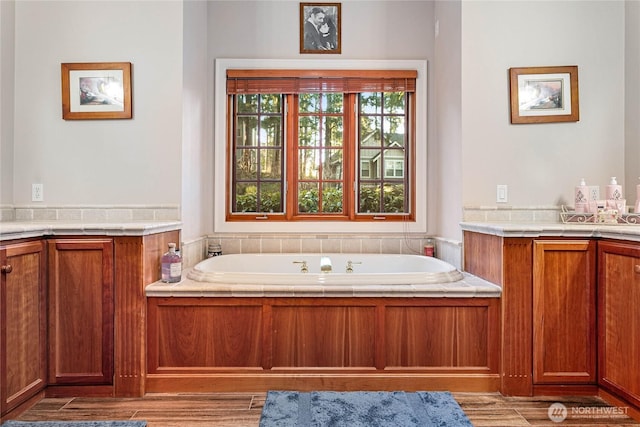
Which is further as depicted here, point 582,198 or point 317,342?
point 582,198

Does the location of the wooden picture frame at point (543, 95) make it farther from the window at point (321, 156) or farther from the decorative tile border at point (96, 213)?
the decorative tile border at point (96, 213)

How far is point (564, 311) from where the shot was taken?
7.00 ft

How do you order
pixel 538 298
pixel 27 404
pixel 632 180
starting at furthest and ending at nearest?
1. pixel 632 180
2. pixel 538 298
3. pixel 27 404

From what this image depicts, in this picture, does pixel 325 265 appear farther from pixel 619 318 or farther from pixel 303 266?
pixel 619 318

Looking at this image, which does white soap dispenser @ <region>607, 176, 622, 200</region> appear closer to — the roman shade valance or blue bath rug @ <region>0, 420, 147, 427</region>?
the roman shade valance

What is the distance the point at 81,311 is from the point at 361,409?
151 centimetres

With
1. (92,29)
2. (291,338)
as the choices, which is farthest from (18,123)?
(291,338)

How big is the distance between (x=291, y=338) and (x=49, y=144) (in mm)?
2066

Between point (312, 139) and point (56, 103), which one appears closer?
point (56, 103)

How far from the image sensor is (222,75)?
3240 millimetres

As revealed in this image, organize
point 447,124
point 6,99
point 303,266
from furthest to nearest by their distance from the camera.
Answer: point 303,266
point 447,124
point 6,99

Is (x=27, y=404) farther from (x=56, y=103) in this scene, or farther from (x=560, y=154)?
(x=560, y=154)

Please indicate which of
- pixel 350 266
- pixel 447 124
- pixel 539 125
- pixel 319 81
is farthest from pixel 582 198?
pixel 319 81

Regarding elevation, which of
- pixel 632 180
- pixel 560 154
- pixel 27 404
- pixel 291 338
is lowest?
pixel 27 404
